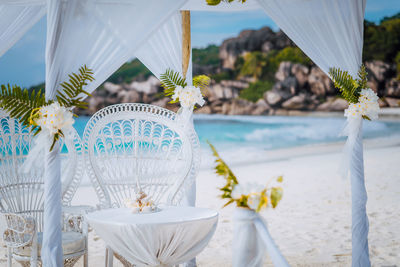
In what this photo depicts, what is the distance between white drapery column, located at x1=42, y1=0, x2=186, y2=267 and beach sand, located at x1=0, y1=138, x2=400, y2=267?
1.36 meters

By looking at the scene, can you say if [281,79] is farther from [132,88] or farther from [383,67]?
[132,88]

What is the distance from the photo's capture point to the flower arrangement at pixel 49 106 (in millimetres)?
2682

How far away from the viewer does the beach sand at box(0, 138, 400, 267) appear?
4133 millimetres

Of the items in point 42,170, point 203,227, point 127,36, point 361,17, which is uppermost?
point 361,17

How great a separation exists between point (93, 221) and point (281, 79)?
48.4ft

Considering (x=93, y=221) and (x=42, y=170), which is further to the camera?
(x=42, y=170)

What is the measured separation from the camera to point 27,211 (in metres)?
3.33

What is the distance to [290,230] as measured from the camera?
5434mm

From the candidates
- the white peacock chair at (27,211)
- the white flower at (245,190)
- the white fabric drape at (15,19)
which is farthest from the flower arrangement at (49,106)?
the white flower at (245,190)

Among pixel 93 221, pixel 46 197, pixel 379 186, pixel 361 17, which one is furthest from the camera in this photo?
pixel 379 186

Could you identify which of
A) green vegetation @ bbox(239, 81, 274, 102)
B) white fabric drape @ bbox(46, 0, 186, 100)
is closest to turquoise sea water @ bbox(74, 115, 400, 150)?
green vegetation @ bbox(239, 81, 274, 102)

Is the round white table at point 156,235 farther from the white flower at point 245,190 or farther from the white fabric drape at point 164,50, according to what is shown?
the white fabric drape at point 164,50

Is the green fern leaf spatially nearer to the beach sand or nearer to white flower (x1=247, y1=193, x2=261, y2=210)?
the beach sand

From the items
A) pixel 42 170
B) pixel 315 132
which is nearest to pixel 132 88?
pixel 315 132
